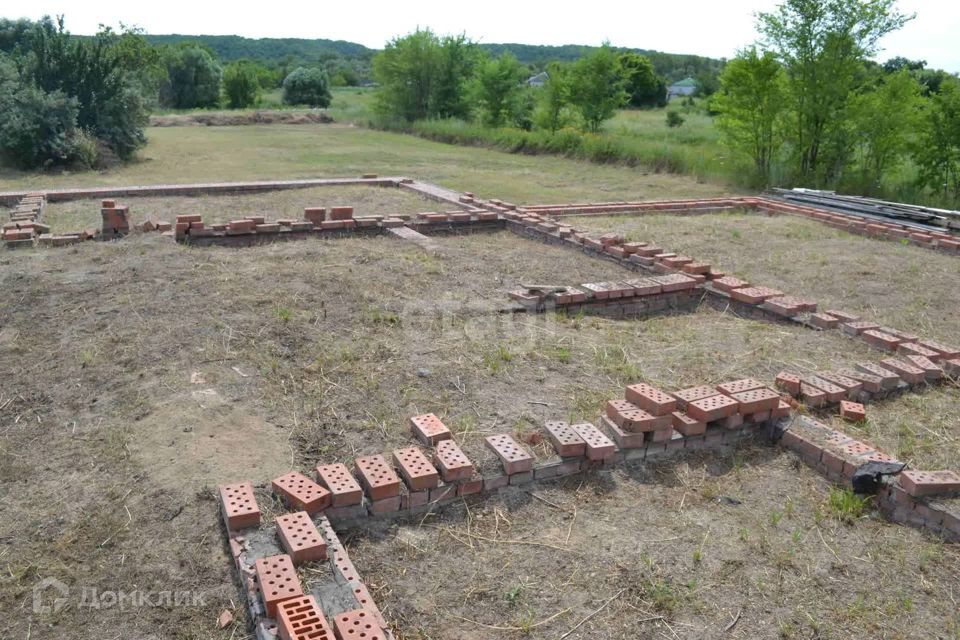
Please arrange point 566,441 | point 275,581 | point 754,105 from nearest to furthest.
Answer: point 275,581 → point 566,441 → point 754,105

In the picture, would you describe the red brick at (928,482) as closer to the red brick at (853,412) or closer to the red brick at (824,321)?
the red brick at (853,412)

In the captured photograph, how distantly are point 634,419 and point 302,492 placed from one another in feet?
5.69

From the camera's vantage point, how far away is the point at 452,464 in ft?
11.2

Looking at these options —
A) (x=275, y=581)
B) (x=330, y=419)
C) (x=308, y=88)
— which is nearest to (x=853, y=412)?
(x=330, y=419)

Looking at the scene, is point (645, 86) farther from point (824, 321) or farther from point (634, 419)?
point (634, 419)

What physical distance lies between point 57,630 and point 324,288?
12.7ft

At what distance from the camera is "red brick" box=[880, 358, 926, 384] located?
16.2 feet

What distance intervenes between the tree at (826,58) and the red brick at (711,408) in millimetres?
10964

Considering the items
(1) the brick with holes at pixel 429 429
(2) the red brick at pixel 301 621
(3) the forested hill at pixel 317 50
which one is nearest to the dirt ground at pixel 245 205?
(1) the brick with holes at pixel 429 429

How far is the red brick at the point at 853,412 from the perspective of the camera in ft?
14.5

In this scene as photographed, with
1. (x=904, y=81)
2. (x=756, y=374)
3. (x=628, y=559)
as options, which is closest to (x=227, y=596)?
(x=628, y=559)

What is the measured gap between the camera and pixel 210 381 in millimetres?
4414

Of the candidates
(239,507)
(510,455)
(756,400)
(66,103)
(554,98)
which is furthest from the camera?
(554,98)

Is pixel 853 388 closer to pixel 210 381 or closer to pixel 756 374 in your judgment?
pixel 756 374
